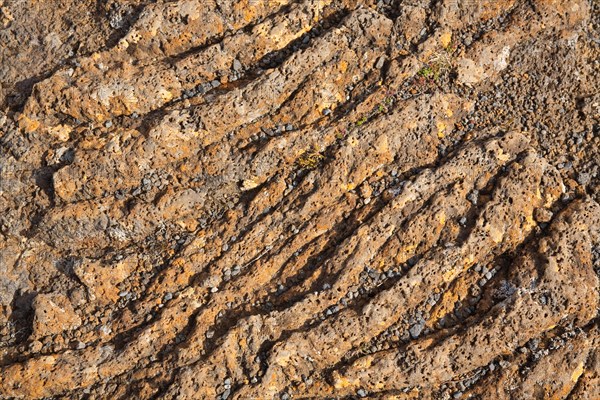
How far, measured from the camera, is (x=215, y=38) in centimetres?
841

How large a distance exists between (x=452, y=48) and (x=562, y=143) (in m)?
1.98

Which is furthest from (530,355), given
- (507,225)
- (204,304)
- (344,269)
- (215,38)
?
(215,38)

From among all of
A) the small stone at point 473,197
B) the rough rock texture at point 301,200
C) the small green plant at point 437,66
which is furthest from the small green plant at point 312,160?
the small stone at point 473,197

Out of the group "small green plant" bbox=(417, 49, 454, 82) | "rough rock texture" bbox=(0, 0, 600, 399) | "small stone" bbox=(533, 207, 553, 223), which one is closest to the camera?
"rough rock texture" bbox=(0, 0, 600, 399)

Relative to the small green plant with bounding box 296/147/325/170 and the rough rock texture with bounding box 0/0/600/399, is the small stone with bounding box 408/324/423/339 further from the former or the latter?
the small green plant with bounding box 296/147/325/170

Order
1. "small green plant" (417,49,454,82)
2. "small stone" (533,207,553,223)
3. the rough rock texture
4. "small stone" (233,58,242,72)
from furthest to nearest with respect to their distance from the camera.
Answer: "small stone" (233,58,242,72)
"small green plant" (417,49,454,82)
"small stone" (533,207,553,223)
the rough rock texture

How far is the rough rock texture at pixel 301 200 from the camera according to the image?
22.6ft

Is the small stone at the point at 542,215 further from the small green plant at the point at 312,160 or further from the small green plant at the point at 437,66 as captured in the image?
the small green plant at the point at 312,160

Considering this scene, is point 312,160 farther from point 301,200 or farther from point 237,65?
point 237,65

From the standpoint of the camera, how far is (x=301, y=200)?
24.7 feet

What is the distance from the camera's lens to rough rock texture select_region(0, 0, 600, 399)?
6.88 m

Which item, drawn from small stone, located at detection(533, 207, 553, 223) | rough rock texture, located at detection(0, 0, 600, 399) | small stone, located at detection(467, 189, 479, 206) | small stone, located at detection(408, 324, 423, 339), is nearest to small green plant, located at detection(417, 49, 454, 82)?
rough rock texture, located at detection(0, 0, 600, 399)

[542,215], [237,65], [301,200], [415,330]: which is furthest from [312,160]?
[542,215]

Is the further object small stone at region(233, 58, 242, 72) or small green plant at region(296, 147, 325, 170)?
small stone at region(233, 58, 242, 72)
